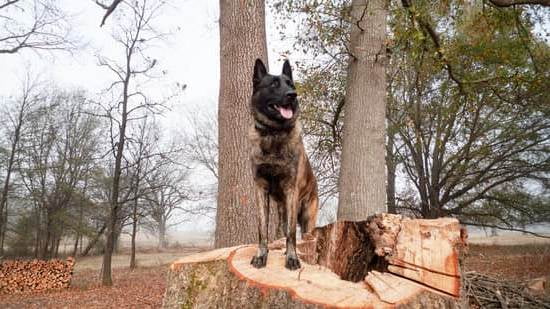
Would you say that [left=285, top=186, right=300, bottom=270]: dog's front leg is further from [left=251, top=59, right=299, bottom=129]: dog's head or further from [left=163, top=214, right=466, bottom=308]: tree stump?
[left=251, top=59, right=299, bottom=129]: dog's head

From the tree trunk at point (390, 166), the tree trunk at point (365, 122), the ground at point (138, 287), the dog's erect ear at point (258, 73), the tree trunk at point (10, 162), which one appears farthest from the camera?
the tree trunk at point (390, 166)

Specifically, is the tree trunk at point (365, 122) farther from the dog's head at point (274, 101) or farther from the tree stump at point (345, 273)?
the dog's head at point (274, 101)

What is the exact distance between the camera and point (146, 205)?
22.1 meters

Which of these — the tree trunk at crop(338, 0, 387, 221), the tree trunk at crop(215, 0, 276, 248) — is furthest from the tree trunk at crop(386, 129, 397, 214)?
the tree trunk at crop(215, 0, 276, 248)


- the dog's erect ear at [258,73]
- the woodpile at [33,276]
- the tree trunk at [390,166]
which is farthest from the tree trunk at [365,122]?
the woodpile at [33,276]

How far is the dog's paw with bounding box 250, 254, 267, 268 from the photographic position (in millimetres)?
2709

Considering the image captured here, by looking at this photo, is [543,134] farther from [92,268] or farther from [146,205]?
[92,268]

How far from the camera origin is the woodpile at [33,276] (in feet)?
43.2

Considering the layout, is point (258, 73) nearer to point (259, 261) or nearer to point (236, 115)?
point (259, 261)

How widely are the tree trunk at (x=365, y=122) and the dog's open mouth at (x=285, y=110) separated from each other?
10.6 feet

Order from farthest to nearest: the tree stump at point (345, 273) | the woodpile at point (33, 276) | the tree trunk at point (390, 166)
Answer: the tree trunk at point (390, 166) < the woodpile at point (33, 276) < the tree stump at point (345, 273)

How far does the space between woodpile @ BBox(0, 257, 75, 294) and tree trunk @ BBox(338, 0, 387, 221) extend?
13075mm

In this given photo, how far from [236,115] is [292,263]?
301 cm

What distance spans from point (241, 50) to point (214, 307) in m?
A: 3.86
